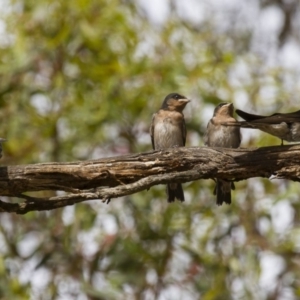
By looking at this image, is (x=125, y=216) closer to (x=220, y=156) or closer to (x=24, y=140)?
(x=24, y=140)

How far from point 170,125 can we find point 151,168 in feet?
8.65

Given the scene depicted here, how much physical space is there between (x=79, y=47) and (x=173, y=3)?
3.43m

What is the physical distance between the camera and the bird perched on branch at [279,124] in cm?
700

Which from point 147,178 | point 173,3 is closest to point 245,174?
point 147,178

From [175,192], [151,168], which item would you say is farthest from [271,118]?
[175,192]

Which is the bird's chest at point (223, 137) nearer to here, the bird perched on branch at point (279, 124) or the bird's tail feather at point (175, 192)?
the bird's tail feather at point (175, 192)

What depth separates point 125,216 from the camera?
1041cm

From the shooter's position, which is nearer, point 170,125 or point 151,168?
point 151,168

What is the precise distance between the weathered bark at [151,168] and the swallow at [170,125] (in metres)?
2.53

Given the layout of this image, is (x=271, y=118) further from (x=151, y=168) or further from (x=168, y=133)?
(x=168, y=133)

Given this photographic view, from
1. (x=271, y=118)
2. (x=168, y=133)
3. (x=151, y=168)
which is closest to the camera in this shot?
(x=151, y=168)

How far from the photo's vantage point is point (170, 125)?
9.38 meters

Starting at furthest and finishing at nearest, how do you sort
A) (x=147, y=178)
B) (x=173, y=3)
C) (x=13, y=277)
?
(x=173, y=3) → (x=13, y=277) → (x=147, y=178)

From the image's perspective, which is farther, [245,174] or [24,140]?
[24,140]
